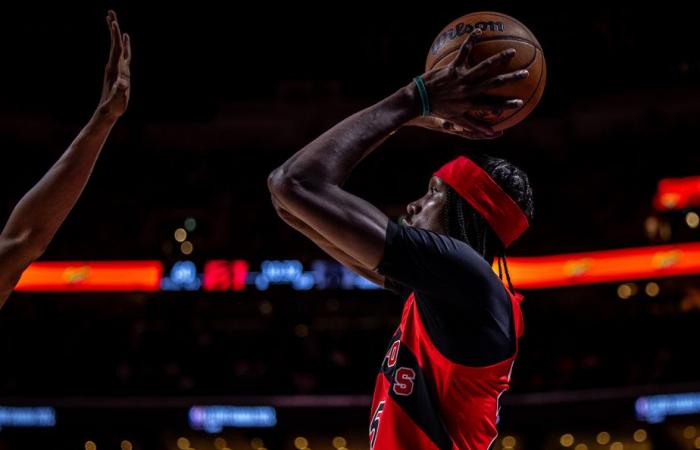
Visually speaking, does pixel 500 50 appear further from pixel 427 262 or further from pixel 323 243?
pixel 323 243

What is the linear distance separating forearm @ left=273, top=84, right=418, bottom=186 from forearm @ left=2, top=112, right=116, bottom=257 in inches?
30.6

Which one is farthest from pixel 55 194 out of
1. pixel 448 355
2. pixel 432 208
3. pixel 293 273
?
pixel 293 273

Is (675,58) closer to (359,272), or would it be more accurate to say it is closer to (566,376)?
(566,376)

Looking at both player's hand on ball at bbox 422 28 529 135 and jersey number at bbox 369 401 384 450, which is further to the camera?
jersey number at bbox 369 401 384 450

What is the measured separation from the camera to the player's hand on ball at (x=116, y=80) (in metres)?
2.62

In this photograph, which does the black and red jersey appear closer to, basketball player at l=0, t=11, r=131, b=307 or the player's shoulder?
the player's shoulder

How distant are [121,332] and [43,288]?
4.93ft

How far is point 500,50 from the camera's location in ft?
8.07

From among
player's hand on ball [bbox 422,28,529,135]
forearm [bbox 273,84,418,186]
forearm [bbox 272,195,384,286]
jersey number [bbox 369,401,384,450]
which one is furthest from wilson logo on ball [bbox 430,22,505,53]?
jersey number [bbox 369,401,384,450]

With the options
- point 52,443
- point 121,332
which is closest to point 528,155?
point 121,332

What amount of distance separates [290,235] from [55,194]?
12.2 m

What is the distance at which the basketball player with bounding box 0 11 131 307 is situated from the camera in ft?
8.20

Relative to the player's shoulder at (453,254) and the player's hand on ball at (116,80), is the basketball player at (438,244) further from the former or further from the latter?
the player's hand on ball at (116,80)

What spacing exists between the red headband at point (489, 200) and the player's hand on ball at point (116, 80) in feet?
3.54
